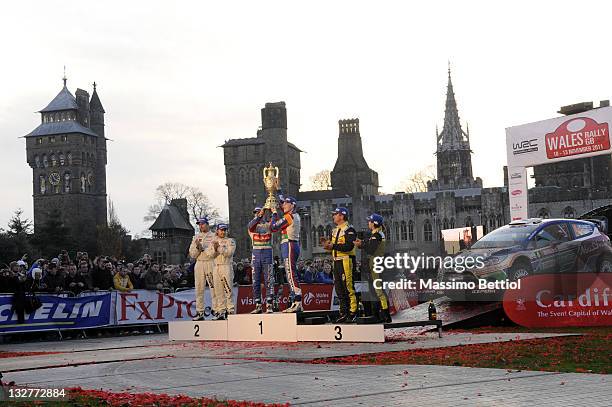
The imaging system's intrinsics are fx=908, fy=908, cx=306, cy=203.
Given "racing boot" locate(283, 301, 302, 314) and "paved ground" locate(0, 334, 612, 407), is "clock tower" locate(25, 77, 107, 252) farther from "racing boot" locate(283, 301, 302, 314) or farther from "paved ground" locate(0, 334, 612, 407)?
"paved ground" locate(0, 334, 612, 407)

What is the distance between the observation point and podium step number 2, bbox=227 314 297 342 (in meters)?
18.3

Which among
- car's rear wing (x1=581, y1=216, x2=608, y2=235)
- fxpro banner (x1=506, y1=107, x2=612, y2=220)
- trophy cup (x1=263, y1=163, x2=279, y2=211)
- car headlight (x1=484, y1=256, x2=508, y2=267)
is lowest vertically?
car headlight (x1=484, y1=256, x2=508, y2=267)

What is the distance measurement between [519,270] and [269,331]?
5.75m

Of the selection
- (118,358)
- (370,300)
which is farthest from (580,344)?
(118,358)

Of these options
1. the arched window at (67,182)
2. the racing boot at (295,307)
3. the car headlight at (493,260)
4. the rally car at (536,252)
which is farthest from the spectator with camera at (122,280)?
the arched window at (67,182)

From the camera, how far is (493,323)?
67.2ft

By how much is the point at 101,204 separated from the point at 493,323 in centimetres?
14921

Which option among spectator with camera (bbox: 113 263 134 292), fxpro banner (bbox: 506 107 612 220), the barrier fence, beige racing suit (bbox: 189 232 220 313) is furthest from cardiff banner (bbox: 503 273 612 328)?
spectator with camera (bbox: 113 263 134 292)

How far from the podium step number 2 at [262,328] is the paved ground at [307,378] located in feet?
2.69

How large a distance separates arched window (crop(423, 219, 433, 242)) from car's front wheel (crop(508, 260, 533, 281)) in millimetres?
100052

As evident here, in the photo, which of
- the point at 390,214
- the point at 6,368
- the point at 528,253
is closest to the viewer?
the point at 6,368

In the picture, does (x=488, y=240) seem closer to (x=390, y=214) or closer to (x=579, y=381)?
(x=579, y=381)

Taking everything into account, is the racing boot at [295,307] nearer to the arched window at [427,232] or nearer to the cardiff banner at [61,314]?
the cardiff banner at [61,314]

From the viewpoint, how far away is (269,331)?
61.5 feet
